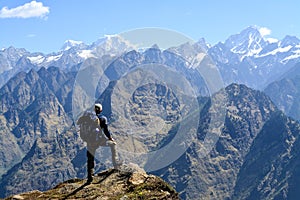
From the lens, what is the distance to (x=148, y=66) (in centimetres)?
2823

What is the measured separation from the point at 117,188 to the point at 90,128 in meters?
4.10

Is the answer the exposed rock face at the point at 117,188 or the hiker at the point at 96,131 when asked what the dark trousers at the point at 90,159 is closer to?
the hiker at the point at 96,131

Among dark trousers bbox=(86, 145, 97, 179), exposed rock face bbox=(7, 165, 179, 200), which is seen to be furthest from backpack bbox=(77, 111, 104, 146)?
exposed rock face bbox=(7, 165, 179, 200)

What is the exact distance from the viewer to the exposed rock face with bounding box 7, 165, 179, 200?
25125 mm

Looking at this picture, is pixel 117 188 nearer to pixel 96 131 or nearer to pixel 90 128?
A: pixel 96 131

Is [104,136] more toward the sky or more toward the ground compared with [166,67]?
more toward the ground

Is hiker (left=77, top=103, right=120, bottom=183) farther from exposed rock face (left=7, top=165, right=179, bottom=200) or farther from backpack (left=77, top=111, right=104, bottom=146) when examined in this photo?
exposed rock face (left=7, top=165, right=179, bottom=200)

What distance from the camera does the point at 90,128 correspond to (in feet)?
88.7

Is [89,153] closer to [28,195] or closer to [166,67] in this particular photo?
[28,195]

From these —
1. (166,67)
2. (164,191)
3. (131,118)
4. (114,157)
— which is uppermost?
(166,67)

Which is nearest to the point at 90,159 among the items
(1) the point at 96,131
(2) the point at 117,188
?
(1) the point at 96,131

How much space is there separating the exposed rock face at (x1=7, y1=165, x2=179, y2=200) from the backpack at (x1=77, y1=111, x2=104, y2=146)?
9.02 feet

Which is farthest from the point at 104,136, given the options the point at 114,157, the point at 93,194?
the point at 93,194

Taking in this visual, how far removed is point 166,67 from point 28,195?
12.6 metres
